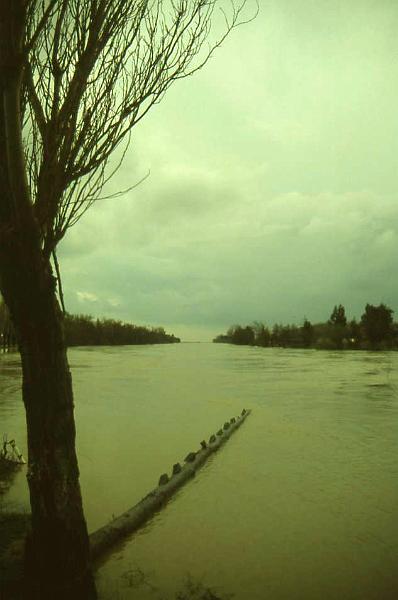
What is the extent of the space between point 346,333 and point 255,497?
353 ft

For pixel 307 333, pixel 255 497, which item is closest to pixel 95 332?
pixel 307 333

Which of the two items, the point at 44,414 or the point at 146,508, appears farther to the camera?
the point at 146,508

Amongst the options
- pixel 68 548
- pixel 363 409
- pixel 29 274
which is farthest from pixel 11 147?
pixel 363 409

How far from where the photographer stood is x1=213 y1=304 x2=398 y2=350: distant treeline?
9969cm

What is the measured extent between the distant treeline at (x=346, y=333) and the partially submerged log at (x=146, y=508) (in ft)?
310

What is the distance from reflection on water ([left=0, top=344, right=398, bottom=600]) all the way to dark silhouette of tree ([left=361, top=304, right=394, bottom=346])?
83.9 metres

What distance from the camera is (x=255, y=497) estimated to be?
9.12 m

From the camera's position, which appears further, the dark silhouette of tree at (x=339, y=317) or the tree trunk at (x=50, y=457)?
the dark silhouette of tree at (x=339, y=317)

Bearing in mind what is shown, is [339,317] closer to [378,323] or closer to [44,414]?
[378,323]

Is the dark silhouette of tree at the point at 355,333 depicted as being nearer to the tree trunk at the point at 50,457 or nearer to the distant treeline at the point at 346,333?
the distant treeline at the point at 346,333

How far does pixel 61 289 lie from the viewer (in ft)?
16.3

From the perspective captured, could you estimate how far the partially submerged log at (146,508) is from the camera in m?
5.96

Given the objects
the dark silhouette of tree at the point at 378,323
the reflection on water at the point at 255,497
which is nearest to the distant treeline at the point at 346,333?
the dark silhouette of tree at the point at 378,323

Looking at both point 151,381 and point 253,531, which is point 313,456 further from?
point 151,381
